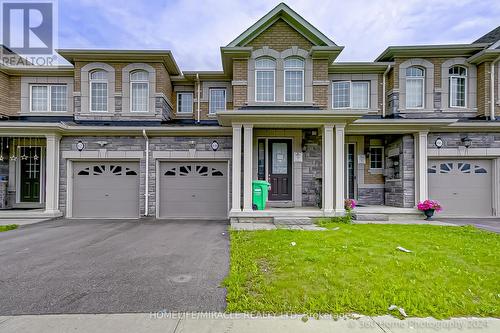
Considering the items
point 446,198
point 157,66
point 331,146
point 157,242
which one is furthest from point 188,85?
point 446,198

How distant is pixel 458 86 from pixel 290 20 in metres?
7.26

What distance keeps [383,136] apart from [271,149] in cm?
462

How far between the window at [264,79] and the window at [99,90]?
602cm

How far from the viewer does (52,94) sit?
11.6m

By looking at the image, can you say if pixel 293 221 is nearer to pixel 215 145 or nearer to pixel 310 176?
pixel 310 176

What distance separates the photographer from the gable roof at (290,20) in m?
10.2

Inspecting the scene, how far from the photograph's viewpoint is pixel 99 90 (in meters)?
10.9

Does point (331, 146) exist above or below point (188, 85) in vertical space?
below

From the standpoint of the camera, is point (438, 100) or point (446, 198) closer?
point (446, 198)

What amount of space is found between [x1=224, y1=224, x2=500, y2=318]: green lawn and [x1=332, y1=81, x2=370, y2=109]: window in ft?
21.7

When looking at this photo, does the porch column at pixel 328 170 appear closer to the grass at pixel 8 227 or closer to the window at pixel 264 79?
the window at pixel 264 79

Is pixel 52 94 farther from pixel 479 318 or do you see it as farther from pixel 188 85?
pixel 479 318

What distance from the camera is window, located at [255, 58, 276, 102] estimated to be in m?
10.4

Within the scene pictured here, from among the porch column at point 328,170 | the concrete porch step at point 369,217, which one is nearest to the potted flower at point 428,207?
the concrete porch step at point 369,217
